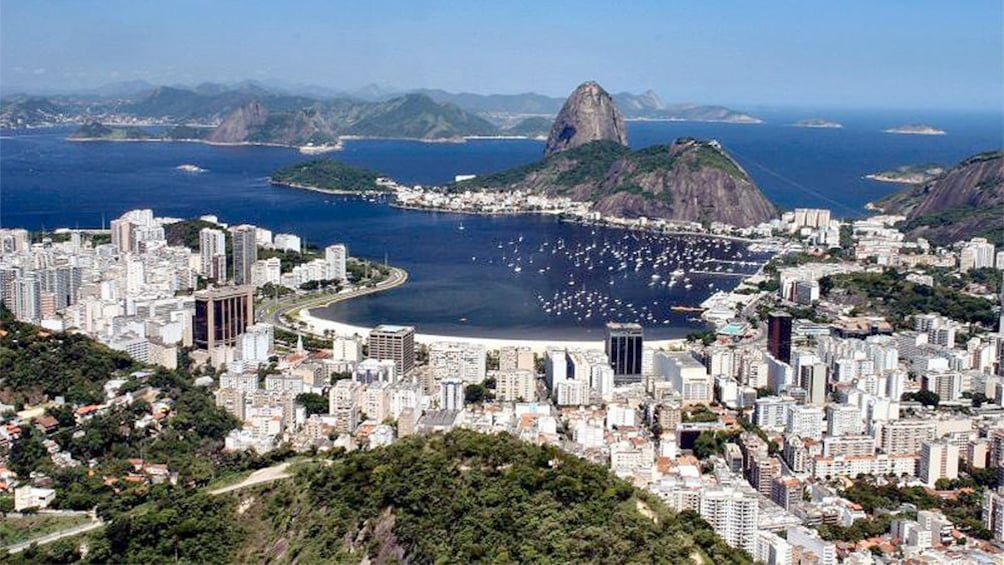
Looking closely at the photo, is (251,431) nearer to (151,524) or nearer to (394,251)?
(151,524)

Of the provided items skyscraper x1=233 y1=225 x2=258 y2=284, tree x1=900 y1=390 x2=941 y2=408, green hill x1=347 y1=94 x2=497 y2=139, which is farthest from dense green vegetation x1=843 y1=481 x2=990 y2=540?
green hill x1=347 y1=94 x2=497 y2=139

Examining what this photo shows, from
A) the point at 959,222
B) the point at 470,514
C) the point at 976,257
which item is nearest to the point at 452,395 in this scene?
the point at 470,514

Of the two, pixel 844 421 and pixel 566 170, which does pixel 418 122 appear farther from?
pixel 844 421

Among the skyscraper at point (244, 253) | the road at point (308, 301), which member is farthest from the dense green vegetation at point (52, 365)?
the skyscraper at point (244, 253)

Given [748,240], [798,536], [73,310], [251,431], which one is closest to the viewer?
[798,536]

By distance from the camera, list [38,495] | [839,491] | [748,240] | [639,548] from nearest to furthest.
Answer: [639,548]
[38,495]
[839,491]
[748,240]

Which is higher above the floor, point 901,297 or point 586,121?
point 586,121

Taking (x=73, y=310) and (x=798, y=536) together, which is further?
(x=73, y=310)

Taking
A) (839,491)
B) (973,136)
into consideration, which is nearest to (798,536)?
(839,491)
